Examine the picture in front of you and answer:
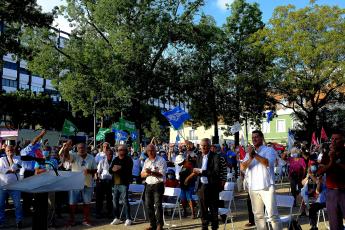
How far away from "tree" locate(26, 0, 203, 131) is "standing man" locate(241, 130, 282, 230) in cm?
1913

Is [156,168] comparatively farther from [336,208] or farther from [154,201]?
[336,208]

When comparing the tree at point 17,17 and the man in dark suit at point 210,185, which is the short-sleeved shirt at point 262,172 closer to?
the man in dark suit at point 210,185

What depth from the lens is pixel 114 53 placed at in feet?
86.9

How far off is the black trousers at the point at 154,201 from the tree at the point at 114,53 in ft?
56.2

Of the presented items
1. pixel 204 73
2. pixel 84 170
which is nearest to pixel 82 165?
pixel 84 170

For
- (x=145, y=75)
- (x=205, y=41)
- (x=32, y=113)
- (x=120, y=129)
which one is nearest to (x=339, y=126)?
(x=205, y=41)

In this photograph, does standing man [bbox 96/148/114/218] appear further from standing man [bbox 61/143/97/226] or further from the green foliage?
the green foliage

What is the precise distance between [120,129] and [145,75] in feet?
22.0

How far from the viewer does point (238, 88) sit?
32.2 meters

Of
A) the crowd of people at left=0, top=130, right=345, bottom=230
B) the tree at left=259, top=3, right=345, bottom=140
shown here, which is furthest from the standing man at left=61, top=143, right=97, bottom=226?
the tree at left=259, top=3, right=345, bottom=140

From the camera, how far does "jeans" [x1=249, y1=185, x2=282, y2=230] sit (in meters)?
7.23

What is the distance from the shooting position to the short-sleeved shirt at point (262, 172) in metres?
7.29

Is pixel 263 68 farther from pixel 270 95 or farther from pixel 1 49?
pixel 1 49

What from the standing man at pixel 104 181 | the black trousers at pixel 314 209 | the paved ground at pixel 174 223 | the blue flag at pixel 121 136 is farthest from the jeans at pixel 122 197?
the blue flag at pixel 121 136
